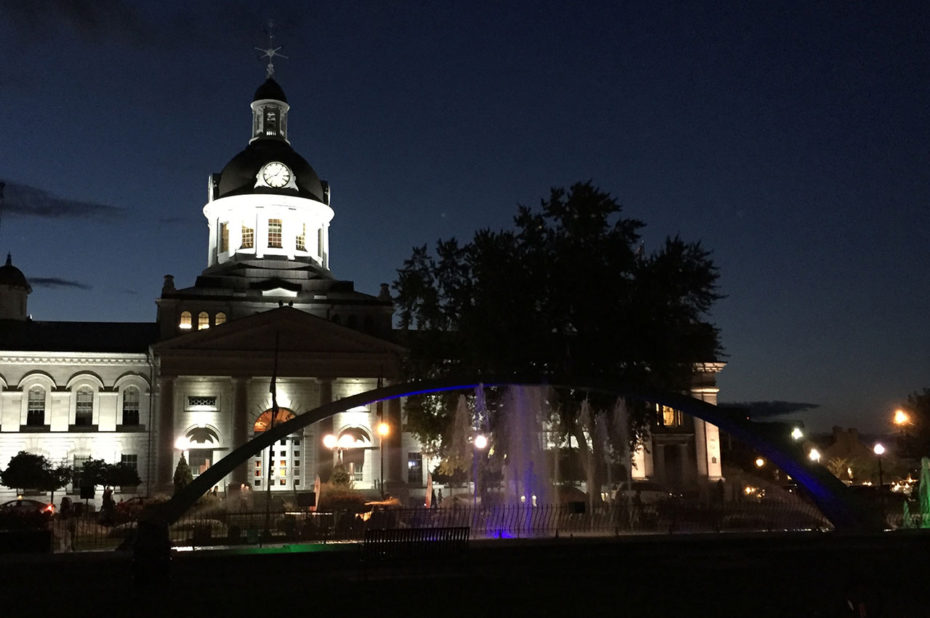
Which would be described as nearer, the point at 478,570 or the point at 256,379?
the point at 478,570

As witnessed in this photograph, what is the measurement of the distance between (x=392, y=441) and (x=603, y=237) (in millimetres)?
18868

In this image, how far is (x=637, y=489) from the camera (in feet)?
142

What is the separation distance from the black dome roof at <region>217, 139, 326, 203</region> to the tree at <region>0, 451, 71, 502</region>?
20.4m

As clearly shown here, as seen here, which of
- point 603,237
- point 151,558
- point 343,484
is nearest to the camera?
point 151,558

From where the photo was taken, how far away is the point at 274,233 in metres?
60.6

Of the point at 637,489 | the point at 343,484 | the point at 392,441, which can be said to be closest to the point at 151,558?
the point at 343,484

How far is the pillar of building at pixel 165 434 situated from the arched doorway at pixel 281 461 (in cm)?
423

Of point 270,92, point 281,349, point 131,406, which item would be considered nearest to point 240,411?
point 281,349

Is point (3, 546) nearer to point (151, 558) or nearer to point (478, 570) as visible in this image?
point (151, 558)

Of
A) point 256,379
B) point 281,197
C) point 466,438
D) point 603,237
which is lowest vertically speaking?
point 466,438

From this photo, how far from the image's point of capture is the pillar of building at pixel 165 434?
48250 millimetres

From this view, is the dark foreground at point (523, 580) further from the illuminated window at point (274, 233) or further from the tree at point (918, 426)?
the illuminated window at point (274, 233)

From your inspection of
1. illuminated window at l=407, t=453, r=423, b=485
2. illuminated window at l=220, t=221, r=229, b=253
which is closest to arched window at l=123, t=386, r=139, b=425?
illuminated window at l=220, t=221, r=229, b=253

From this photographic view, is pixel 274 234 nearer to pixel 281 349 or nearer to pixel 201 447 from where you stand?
pixel 281 349
